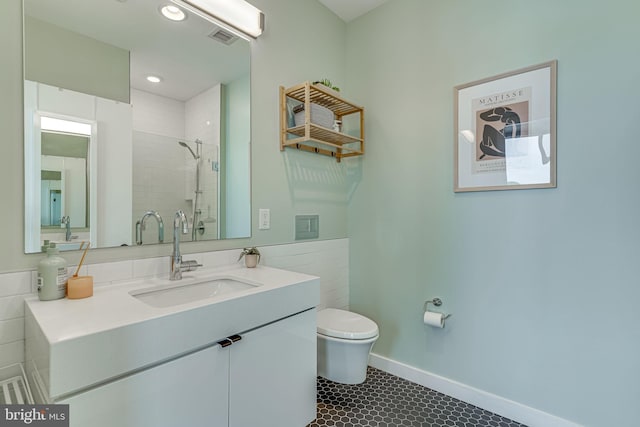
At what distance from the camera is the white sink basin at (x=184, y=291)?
1.26 m

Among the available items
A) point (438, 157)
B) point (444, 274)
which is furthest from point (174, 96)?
point (444, 274)

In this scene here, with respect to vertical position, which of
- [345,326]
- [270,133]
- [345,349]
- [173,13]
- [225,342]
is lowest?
[345,349]

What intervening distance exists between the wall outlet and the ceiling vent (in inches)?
37.9

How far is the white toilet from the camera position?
1.70 metres

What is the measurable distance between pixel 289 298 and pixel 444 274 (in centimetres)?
110

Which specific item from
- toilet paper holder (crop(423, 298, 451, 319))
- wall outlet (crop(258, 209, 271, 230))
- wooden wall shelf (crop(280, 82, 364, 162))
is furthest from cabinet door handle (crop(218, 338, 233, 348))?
toilet paper holder (crop(423, 298, 451, 319))

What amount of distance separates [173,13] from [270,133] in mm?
746

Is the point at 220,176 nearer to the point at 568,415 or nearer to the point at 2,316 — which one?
the point at 2,316

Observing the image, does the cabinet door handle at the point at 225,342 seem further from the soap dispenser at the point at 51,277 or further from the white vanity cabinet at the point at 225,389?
the soap dispenser at the point at 51,277

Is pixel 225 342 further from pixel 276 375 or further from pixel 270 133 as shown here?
pixel 270 133

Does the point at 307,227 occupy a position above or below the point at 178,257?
Result: above

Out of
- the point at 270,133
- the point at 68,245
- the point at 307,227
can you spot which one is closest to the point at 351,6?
the point at 270,133

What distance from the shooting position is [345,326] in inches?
70.4

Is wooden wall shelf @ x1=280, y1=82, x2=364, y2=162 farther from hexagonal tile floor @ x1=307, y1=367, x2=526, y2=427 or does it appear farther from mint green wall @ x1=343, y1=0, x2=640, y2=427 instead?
hexagonal tile floor @ x1=307, y1=367, x2=526, y2=427
